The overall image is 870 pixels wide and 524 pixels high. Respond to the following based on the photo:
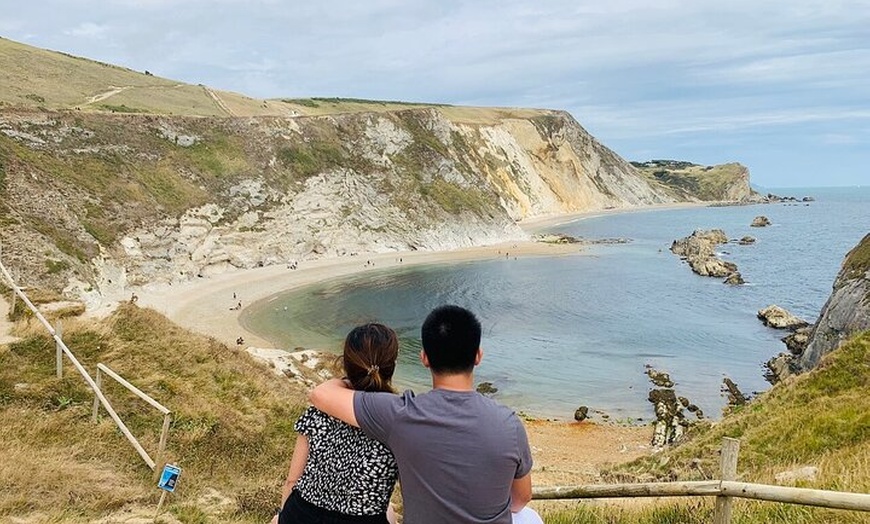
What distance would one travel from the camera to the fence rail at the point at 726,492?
4.61 meters

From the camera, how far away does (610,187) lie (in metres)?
169

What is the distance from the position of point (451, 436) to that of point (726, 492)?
3.41 meters

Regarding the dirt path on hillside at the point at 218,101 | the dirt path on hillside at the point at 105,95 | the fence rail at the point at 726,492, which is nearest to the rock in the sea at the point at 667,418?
the fence rail at the point at 726,492

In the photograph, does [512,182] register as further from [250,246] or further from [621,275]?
[250,246]

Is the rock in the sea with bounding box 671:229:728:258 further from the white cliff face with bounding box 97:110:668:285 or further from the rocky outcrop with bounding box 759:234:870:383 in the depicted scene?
the rocky outcrop with bounding box 759:234:870:383

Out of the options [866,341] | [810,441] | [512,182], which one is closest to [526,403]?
[866,341]

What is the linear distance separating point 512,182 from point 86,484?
119641mm

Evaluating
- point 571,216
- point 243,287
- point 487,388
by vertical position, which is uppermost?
point 571,216

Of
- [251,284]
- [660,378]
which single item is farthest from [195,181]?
[660,378]

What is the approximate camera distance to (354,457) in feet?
11.8

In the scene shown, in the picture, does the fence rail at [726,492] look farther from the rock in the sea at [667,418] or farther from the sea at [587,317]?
the sea at [587,317]

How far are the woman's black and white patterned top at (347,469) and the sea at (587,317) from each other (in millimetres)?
22943

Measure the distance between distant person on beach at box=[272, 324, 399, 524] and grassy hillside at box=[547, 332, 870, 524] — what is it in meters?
3.74

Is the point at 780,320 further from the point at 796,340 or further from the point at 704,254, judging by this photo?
the point at 704,254
